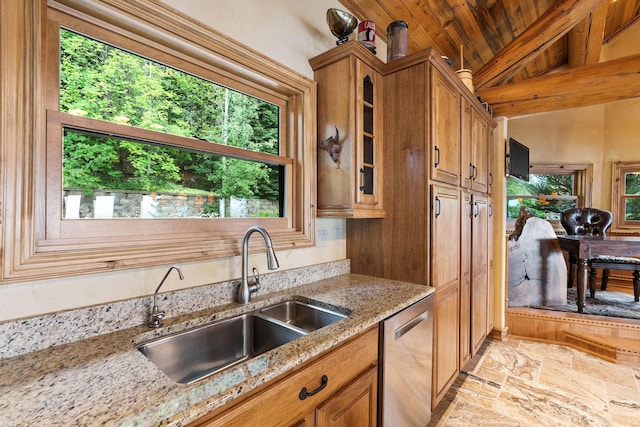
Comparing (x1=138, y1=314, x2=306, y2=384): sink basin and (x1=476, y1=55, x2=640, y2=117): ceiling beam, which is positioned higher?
(x1=476, y1=55, x2=640, y2=117): ceiling beam

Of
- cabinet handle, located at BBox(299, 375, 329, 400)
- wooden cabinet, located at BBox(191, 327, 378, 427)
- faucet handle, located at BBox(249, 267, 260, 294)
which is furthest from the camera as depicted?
faucet handle, located at BBox(249, 267, 260, 294)

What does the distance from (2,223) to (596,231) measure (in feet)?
17.8

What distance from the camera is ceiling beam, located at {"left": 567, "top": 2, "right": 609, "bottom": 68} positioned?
11.2ft

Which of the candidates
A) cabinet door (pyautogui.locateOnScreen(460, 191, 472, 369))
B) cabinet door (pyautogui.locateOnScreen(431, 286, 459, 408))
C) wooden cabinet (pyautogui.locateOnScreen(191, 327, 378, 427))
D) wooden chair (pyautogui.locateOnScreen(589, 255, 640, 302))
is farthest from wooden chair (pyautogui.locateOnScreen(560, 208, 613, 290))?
wooden cabinet (pyautogui.locateOnScreen(191, 327, 378, 427))

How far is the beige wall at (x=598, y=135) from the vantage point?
4.62 meters

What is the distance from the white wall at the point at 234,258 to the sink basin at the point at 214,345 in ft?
0.69

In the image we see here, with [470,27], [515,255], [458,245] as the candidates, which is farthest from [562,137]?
[458,245]

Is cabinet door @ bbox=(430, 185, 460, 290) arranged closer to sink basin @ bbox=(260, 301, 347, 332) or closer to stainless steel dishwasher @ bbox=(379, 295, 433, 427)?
stainless steel dishwasher @ bbox=(379, 295, 433, 427)

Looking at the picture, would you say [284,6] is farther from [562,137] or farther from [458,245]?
[562,137]

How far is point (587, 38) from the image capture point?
153 inches

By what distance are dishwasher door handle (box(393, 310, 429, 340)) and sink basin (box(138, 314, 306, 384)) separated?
1.65ft

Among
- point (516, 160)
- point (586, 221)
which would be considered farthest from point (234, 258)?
point (586, 221)

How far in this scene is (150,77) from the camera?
4.03 ft

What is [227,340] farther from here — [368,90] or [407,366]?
[368,90]
